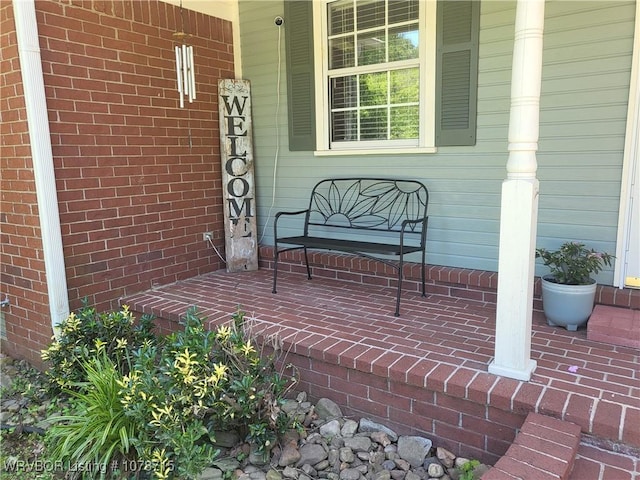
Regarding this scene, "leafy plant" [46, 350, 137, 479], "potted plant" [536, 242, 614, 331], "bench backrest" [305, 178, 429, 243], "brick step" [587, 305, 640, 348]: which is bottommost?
"leafy plant" [46, 350, 137, 479]

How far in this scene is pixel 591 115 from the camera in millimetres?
2750

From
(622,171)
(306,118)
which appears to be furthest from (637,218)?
(306,118)

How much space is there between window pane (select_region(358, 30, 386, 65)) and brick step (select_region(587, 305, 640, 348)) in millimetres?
2308

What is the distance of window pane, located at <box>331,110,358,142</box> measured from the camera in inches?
148

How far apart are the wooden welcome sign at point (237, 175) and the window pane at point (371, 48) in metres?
1.13

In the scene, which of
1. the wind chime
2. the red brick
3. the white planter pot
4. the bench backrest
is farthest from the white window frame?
the red brick

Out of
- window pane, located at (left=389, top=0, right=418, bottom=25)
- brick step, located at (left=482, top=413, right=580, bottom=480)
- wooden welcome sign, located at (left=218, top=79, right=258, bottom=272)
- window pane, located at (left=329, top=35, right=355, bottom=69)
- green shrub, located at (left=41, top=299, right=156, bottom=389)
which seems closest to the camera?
brick step, located at (left=482, top=413, right=580, bottom=480)

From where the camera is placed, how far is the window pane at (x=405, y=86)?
3.38 m

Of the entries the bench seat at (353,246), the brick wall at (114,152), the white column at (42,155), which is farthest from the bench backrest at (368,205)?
the white column at (42,155)

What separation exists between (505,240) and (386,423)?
3.50ft

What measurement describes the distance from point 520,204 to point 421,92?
165 centimetres

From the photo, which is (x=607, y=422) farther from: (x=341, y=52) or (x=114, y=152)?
(x=114, y=152)

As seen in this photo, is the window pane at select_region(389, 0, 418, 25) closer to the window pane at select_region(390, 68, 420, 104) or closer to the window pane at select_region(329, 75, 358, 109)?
the window pane at select_region(390, 68, 420, 104)

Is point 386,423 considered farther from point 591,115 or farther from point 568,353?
point 591,115
